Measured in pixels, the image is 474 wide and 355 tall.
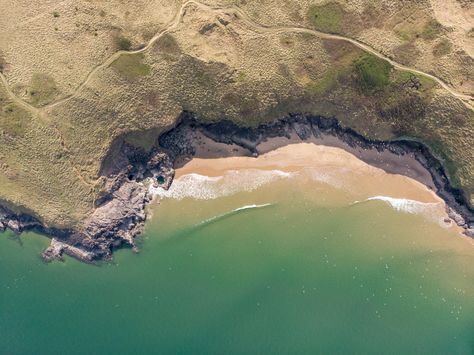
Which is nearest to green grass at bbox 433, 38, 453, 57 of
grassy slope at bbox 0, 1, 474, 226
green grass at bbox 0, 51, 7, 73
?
grassy slope at bbox 0, 1, 474, 226

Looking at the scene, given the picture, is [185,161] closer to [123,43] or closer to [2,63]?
[123,43]

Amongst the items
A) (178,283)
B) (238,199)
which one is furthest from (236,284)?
(238,199)

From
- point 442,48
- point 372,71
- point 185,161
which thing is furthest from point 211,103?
point 442,48

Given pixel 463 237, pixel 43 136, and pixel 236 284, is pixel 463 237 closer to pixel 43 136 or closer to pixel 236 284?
pixel 236 284

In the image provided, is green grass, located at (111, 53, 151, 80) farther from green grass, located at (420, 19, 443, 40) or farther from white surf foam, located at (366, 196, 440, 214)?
white surf foam, located at (366, 196, 440, 214)

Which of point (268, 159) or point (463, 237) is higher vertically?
point (268, 159)
